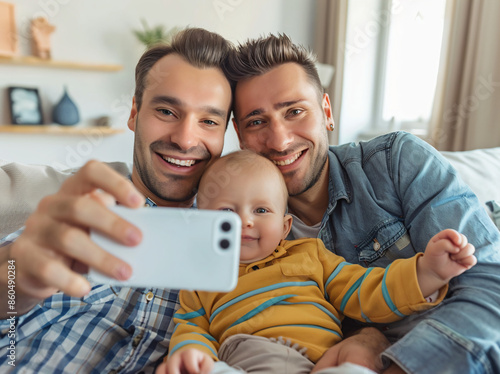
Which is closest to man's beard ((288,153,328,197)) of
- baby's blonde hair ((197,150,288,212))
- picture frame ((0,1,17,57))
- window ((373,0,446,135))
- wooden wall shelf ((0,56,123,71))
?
baby's blonde hair ((197,150,288,212))

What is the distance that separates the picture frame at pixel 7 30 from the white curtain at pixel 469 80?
316 cm

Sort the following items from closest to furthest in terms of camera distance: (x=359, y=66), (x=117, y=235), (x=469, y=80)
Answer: (x=117, y=235)
(x=469, y=80)
(x=359, y=66)

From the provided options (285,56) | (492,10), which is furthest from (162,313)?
(492,10)

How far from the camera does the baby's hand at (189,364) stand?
0.68 meters

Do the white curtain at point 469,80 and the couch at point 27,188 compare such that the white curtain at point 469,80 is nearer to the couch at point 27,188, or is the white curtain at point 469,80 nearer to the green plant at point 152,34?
the couch at point 27,188

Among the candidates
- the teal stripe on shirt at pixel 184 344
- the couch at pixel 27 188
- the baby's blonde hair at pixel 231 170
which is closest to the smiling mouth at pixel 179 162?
the baby's blonde hair at pixel 231 170

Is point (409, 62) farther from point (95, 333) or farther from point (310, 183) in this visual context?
point (95, 333)

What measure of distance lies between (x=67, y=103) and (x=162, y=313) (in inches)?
109

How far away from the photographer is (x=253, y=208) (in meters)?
0.97

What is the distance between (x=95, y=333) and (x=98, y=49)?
308cm

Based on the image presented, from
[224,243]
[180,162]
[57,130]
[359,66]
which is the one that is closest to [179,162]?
[180,162]

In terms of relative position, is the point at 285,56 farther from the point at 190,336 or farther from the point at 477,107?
the point at 477,107

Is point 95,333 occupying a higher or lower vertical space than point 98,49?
lower

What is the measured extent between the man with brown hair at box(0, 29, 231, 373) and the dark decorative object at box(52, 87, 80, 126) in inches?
86.4
